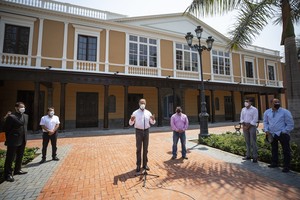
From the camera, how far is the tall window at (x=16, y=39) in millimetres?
11695

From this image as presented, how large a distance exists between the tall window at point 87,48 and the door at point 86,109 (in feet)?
10.3

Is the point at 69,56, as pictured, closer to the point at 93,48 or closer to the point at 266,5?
the point at 93,48

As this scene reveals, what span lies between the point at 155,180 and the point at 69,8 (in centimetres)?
1446

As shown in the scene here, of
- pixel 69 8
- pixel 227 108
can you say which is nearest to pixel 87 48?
pixel 69 8

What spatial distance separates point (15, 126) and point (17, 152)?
741mm

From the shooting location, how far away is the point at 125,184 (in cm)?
388

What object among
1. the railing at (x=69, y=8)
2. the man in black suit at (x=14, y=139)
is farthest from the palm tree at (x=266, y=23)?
the railing at (x=69, y=8)

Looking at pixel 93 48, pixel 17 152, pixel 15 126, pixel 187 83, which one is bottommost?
pixel 17 152

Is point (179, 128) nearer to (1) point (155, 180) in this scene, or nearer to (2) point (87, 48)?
(1) point (155, 180)

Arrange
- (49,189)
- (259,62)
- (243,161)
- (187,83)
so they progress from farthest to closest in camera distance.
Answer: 1. (259,62)
2. (187,83)
3. (243,161)
4. (49,189)

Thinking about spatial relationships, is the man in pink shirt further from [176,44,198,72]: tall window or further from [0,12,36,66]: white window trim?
[176,44,198,72]: tall window

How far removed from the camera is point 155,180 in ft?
13.4

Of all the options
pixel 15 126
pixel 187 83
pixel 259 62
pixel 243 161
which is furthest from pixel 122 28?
pixel 259 62

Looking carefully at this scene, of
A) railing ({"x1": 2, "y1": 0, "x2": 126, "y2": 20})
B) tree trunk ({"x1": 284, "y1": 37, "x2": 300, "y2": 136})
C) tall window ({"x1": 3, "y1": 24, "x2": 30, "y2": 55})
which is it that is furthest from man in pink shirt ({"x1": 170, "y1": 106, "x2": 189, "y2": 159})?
railing ({"x1": 2, "y1": 0, "x2": 126, "y2": 20})
